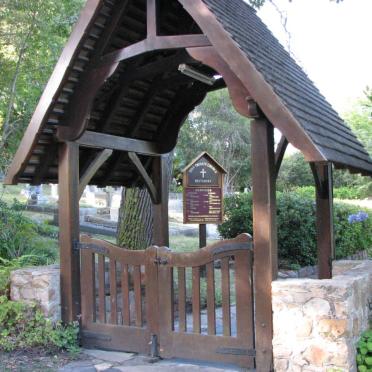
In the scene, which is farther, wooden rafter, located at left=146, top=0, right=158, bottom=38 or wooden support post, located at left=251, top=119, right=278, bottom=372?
wooden rafter, located at left=146, top=0, right=158, bottom=38

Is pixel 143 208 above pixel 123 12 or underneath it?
underneath

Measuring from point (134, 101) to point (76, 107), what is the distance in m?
1.52

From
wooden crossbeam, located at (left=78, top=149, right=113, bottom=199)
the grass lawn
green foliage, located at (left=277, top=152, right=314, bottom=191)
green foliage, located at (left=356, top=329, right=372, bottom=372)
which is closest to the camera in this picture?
green foliage, located at (left=356, top=329, right=372, bottom=372)

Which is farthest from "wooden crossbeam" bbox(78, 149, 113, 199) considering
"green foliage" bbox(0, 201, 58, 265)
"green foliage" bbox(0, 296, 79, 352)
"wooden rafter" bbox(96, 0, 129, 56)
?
"green foliage" bbox(0, 201, 58, 265)

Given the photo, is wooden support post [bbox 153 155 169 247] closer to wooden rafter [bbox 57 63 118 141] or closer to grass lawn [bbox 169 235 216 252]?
wooden rafter [bbox 57 63 118 141]

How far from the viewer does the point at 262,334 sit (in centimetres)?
505

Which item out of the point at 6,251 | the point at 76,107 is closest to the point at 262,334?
the point at 76,107

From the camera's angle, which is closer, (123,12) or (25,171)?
(123,12)

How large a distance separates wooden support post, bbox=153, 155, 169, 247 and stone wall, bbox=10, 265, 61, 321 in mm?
1823

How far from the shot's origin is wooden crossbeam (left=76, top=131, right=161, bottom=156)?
6679mm

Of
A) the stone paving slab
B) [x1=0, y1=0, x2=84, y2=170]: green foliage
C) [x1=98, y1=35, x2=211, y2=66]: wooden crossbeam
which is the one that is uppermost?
[x1=0, y1=0, x2=84, y2=170]: green foliage

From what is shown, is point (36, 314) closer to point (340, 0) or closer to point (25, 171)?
point (25, 171)

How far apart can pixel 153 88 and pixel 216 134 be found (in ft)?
91.2

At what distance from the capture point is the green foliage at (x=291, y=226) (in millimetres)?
11961
